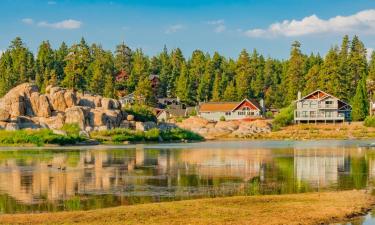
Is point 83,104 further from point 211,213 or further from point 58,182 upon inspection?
point 211,213

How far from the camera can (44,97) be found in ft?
334

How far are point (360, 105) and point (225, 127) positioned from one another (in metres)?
29.3

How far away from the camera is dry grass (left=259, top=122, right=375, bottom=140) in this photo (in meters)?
115

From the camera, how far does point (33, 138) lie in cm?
9100

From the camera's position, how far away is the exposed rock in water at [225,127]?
120600 millimetres

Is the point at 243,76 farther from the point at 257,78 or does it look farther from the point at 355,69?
the point at 355,69

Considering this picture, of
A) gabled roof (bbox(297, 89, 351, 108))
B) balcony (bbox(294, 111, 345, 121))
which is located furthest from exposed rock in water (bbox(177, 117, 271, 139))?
gabled roof (bbox(297, 89, 351, 108))

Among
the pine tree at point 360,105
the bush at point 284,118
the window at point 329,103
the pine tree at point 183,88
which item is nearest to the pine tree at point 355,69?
the window at point 329,103

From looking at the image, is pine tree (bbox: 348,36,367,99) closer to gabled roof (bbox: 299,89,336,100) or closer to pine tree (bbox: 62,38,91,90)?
gabled roof (bbox: 299,89,336,100)

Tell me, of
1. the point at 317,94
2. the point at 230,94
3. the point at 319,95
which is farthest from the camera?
the point at 230,94

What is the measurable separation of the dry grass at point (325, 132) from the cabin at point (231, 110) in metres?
17.5

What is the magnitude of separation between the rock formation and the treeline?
38230 millimetres

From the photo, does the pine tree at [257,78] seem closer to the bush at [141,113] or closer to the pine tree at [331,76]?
the pine tree at [331,76]

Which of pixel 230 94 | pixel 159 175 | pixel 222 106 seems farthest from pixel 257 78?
pixel 159 175
